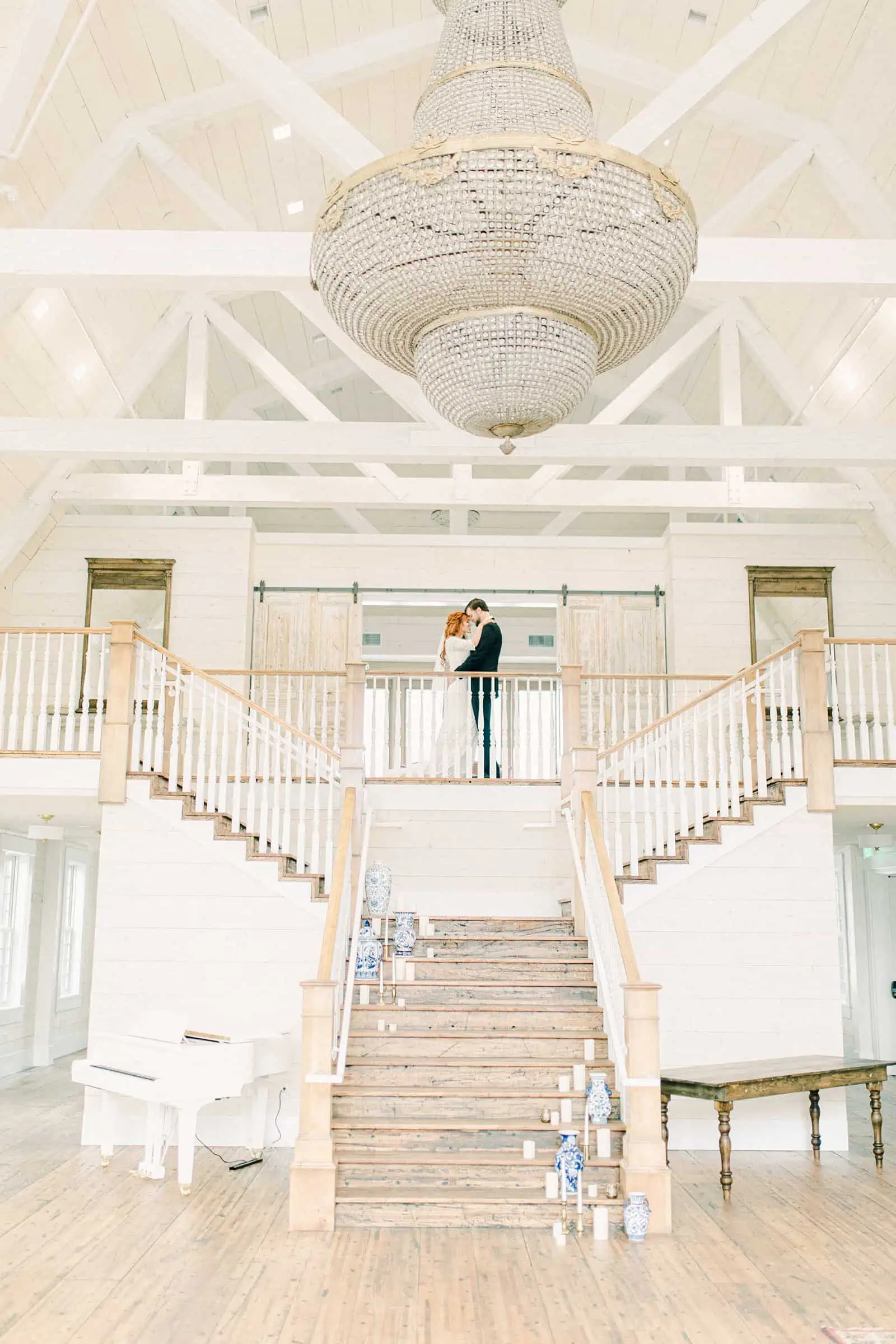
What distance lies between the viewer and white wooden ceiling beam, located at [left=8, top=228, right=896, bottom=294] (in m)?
6.11

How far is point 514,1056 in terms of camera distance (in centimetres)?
709

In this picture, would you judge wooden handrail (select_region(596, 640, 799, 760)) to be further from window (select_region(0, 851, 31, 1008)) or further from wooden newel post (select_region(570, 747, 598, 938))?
window (select_region(0, 851, 31, 1008))

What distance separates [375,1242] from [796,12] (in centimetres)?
664

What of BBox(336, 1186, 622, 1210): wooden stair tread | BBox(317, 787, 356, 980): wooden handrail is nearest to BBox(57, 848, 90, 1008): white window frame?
BBox(317, 787, 356, 980): wooden handrail

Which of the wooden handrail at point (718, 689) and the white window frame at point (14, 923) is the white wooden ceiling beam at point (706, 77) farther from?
the white window frame at point (14, 923)

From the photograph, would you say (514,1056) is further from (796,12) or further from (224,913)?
(796,12)

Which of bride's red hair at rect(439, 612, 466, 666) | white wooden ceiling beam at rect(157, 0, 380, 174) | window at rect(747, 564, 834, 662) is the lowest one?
bride's red hair at rect(439, 612, 466, 666)

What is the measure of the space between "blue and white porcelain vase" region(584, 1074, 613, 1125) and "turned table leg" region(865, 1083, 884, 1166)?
215 centimetres

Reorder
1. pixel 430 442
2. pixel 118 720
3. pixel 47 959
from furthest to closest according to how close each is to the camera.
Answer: pixel 47 959, pixel 118 720, pixel 430 442

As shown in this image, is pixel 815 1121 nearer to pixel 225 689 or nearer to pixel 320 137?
pixel 225 689

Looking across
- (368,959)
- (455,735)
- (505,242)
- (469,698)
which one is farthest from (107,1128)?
(505,242)

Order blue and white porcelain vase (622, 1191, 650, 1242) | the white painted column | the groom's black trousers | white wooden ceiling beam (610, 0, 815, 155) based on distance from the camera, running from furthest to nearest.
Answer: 1. the white painted column
2. the groom's black trousers
3. white wooden ceiling beam (610, 0, 815, 155)
4. blue and white porcelain vase (622, 1191, 650, 1242)

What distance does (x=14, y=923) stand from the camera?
1212cm

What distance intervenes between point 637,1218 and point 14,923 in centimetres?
823
